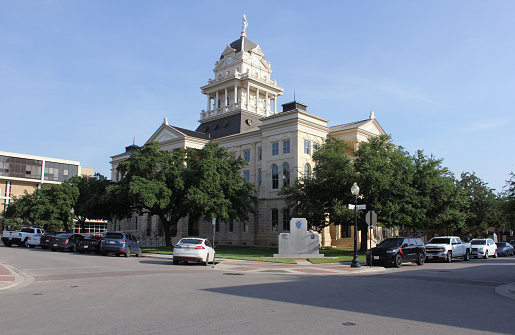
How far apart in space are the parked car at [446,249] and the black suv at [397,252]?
14.2ft

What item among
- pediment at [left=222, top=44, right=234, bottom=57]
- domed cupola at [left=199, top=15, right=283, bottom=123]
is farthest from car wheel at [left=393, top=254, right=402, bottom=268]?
pediment at [left=222, top=44, right=234, bottom=57]

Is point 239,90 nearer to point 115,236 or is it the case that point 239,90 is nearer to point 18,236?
point 18,236

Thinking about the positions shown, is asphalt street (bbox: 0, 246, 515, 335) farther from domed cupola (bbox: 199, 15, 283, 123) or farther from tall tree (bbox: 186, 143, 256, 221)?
domed cupola (bbox: 199, 15, 283, 123)

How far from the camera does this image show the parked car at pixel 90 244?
3369 cm

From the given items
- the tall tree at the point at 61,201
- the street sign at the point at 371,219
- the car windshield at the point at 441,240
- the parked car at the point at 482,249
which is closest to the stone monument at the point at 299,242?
the street sign at the point at 371,219

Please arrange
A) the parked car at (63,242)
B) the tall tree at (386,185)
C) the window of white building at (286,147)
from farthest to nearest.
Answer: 1. the window of white building at (286,147)
2. the parked car at (63,242)
3. the tall tree at (386,185)

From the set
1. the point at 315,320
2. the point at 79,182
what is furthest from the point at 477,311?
the point at 79,182

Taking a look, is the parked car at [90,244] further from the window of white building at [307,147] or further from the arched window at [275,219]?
the window of white building at [307,147]

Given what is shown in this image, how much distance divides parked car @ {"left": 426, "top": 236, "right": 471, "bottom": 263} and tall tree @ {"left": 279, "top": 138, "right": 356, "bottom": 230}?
6096mm

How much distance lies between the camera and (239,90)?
69500mm

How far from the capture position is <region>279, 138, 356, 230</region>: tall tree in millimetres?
33781

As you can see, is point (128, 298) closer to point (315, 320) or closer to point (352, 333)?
point (315, 320)

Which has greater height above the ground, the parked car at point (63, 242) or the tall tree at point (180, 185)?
the tall tree at point (180, 185)

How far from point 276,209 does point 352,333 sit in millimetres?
43268
